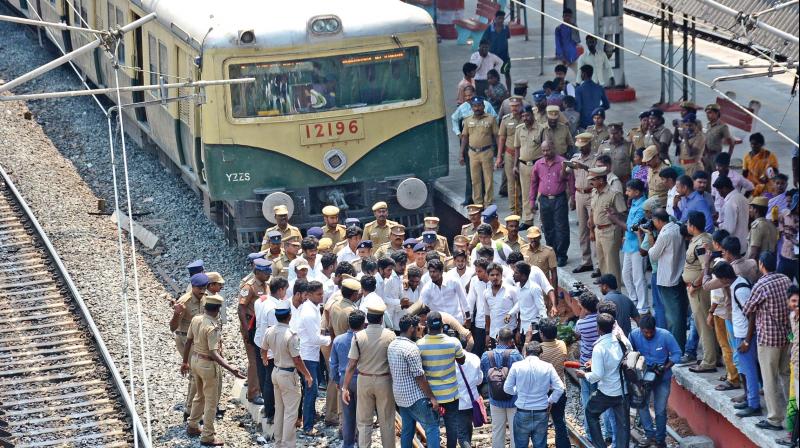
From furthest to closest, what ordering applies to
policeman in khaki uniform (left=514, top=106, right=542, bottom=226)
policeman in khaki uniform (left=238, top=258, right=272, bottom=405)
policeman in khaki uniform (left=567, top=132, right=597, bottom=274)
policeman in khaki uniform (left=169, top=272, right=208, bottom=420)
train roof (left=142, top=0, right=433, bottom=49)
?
train roof (left=142, top=0, right=433, bottom=49), policeman in khaki uniform (left=514, top=106, right=542, bottom=226), policeman in khaki uniform (left=567, top=132, right=597, bottom=274), policeman in khaki uniform (left=238, top=258, right=272, bottom=405), policeman in khaki uniform (left=169, top=272, right=208, bottom=420)

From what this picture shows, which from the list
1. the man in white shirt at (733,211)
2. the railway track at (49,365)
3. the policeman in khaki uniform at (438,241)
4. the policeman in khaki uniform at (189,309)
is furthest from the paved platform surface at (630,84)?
the railway track at (49,365)

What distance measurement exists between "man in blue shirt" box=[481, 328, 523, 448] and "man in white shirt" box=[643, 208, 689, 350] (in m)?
1.68

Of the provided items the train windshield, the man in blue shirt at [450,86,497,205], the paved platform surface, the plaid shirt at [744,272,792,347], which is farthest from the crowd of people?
the train windshield

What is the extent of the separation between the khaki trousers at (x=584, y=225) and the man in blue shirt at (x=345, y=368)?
3668mm

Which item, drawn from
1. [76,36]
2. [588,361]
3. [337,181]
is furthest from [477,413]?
[76,36]

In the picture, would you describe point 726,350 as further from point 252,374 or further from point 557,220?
point 252,374

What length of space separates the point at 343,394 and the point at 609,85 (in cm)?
1113

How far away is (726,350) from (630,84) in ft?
39.0

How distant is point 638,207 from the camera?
13.5 metres

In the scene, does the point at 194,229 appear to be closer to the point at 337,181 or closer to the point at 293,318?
the point at 337,181

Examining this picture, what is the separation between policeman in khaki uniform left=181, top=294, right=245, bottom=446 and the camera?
40.7 feet

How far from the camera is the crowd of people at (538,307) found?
37.6 ft

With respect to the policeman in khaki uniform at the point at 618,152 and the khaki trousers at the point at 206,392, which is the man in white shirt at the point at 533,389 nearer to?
the khaki trousers at the point at 206,392

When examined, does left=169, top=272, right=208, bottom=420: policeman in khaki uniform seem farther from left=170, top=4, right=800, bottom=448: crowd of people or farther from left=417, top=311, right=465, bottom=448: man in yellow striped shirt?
left=417, top=311, right=465, bottom=448: man in yellow striped shirt
